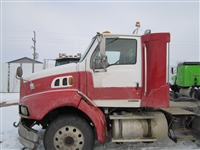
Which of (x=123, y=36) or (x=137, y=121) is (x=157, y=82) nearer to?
(x=137, y=121)

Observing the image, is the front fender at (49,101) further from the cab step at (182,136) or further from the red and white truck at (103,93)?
the cab step at (182,136)

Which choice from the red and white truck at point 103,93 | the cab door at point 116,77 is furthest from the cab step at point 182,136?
the cab door at point 116,77

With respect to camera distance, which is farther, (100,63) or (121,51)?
(121,51)

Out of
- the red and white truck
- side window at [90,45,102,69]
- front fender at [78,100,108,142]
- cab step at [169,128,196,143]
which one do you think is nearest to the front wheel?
the red and white truck

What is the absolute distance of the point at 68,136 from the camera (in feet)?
10.4

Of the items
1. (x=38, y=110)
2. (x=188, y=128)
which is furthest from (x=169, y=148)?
(x=38, y=110)

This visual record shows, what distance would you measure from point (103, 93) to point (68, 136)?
113 centimetres

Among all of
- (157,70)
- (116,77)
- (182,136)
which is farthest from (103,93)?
(182,136)

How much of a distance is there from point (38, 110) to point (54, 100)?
0.40 meters

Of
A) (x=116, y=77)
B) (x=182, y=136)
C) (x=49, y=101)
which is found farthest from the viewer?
(x=182, y=136)

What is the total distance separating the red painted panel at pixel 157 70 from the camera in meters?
3.25

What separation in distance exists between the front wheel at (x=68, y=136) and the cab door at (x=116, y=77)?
24.7 inches

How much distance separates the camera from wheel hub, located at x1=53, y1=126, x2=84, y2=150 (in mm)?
3182

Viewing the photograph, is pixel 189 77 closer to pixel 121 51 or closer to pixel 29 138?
pixel 121 51
